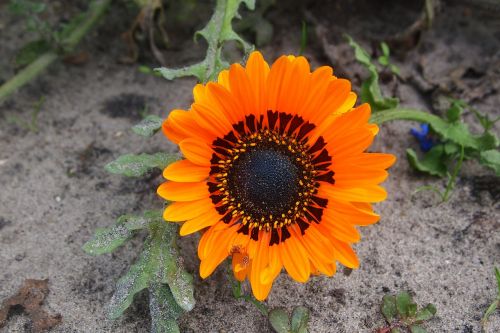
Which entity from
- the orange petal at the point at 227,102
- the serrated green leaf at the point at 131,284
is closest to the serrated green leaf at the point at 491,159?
the orange petal at the point at 227,102

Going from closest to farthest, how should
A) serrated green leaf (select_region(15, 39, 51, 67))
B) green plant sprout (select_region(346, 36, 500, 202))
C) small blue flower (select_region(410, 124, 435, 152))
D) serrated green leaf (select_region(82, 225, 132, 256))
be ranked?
1. serrated green leaf (select_region(82, 225, 132, 256))
2. green plant sprout (select_region(346, 36, 500, 202))
3. small blue flower (select_region(410, 124, 435, 152))
4. serrated green leaf (select_region(15, 39, 51, 67))

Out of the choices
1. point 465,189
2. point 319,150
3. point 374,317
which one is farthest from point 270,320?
point 465,189

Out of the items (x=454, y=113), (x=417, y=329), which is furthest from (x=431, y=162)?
(x=417, y=329)

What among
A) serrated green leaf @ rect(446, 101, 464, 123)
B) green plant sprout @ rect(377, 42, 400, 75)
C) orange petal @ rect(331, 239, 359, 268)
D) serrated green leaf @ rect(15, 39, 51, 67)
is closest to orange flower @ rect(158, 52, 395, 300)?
orange petal @ rect(331, 239, 359, 268)

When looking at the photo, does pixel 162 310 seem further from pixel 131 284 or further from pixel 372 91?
pixel 372 91

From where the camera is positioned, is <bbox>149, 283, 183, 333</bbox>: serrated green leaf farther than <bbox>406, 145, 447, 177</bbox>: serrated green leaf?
No

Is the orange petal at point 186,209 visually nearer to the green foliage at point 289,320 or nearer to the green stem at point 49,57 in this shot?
the green foliage at point 289,320

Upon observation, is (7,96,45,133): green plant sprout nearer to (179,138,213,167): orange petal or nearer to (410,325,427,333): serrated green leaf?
(179,138,213,167): orange petal
